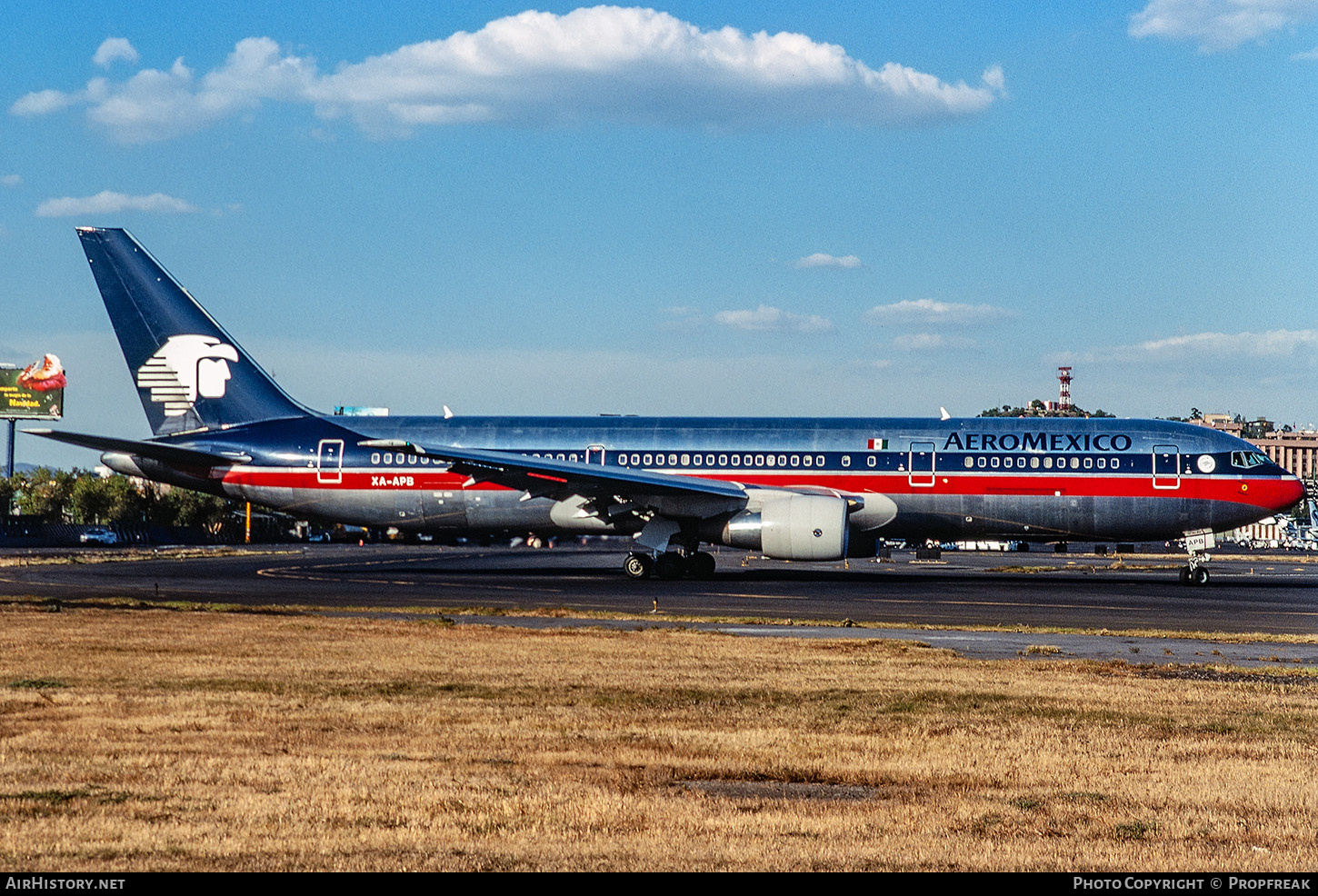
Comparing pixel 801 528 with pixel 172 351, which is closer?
pixel 801 528

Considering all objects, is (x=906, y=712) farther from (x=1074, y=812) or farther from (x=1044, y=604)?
(x=1044, y=604)

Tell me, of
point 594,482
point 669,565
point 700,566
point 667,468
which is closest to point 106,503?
point 667,468

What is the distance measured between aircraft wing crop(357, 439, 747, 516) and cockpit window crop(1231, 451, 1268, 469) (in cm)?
1415

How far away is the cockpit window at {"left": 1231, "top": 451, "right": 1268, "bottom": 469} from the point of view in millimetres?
38094

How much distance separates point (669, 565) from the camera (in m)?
38.7

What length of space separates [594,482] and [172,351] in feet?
47.9

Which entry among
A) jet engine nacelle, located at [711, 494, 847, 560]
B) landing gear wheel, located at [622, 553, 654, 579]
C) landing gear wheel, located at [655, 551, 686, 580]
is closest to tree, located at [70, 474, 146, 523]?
landing gear wheel, located at [622, 553, 654, 579]

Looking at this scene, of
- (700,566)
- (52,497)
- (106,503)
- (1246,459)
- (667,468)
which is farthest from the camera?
(52,497)

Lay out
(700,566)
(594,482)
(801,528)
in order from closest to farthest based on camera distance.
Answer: (801,528), (594,482), (700,566)

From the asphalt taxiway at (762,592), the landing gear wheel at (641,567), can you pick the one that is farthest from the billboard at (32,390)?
the landing gear wheel at (641,567)

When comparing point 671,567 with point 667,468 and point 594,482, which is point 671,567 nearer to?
point 667,468

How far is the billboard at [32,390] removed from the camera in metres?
126
